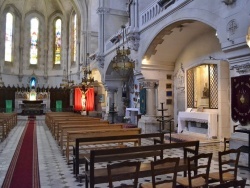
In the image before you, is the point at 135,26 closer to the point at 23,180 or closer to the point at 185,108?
the point at 185,108

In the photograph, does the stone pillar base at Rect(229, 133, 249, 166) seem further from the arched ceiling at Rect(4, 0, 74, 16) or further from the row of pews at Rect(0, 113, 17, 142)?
the arched ceiling at Rect(4, 0, 74, 16)

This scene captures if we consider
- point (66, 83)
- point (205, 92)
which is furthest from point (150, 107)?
point (66, 83)

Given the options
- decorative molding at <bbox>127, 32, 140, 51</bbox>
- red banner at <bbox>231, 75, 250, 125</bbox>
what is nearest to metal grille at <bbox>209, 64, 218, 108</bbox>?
decorative molding at <bbox>127, 32, 140, 51</bbox>

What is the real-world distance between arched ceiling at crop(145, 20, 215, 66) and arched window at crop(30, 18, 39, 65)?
23011 millimetres

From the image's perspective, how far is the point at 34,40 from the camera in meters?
30.8

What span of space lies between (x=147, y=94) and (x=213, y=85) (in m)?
2.92

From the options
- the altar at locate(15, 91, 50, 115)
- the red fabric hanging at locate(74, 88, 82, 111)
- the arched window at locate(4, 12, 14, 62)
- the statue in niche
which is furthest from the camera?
the arched window at locate(4, 12, 14, 62)

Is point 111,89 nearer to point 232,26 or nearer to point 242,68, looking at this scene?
point 232,26

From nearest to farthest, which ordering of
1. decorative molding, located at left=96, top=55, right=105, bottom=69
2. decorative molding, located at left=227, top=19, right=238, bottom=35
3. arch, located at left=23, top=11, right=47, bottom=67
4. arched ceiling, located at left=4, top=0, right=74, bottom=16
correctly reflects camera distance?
decorative molding, located at left=227, top=19, right=238, bottom=35 → decorative molding, located at left=96, top=55, right=105, bottom=69 → arched ceiling, located at left=4, top=0, right=74, bottom=16 → arch, located at left=23, top=11, right=47, bottom=67

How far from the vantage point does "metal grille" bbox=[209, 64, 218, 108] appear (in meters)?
9.90

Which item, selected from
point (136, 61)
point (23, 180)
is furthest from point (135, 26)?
point (23, 180)

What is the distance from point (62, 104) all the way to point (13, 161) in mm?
21473

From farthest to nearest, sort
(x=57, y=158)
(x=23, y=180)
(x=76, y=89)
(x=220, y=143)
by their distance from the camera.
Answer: (x=76, y=89), (x=220, y=143), (x=57, y=158), (x=23, y=180)

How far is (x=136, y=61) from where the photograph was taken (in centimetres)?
1158
